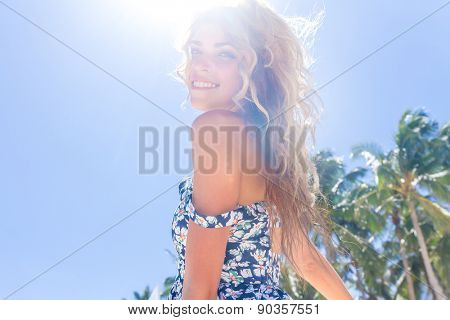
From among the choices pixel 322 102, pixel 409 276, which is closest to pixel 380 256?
pixel 409 276

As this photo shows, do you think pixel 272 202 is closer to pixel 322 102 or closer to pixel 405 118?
pixel 322 102

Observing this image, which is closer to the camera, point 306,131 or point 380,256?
point 306,131

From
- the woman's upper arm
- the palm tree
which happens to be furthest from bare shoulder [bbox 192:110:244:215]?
the palm tree

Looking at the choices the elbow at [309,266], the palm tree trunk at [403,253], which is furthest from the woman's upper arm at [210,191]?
the palm tree trunk at [403,253]

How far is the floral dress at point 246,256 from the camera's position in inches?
72.2

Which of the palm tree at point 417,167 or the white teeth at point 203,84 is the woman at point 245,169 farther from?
the palm tree at point 417,167

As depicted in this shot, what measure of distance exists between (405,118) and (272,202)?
24999 millimetres

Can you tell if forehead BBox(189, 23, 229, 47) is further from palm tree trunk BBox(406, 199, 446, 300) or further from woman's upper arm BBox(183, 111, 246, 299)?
palm tree trunk BBox(406, 199, 446, 300)

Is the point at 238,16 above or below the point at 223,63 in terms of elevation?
above

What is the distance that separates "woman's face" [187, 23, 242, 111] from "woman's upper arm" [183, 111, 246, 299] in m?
0.30

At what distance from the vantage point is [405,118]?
25.2 m

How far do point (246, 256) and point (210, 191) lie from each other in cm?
36

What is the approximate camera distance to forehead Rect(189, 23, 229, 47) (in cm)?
208

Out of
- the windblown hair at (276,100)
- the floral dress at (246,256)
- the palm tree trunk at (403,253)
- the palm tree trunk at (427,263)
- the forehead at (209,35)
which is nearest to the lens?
the floral dress at (246,256)
